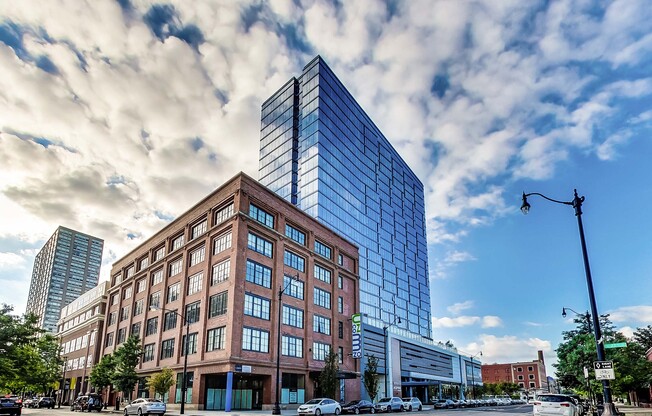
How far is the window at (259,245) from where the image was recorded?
148 ft

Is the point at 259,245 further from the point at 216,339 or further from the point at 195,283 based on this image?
the point at 216,339

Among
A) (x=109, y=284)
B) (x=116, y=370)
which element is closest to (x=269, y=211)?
(x=116, y=370)

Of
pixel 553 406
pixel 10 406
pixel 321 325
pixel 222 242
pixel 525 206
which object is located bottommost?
pixel 10 406

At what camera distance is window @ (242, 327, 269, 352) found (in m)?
41.8

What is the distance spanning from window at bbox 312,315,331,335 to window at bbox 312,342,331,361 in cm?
144

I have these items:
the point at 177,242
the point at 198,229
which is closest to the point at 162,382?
the point at 198,229

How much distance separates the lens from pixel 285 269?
49062mm

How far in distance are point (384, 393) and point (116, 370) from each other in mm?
37666

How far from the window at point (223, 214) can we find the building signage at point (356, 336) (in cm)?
Result: 2152

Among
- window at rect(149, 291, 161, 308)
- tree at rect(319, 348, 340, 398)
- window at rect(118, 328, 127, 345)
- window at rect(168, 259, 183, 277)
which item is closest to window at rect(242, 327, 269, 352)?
tree at rect(319, 348, 340, 398)

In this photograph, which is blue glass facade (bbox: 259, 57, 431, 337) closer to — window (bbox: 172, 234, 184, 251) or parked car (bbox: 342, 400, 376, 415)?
window (bbox: 172, 234, 184, 251)

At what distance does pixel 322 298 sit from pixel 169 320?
58.0 ft

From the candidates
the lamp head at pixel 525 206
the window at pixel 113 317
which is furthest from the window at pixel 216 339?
the window at pixel 113 317

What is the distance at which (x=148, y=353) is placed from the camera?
54.0 m
